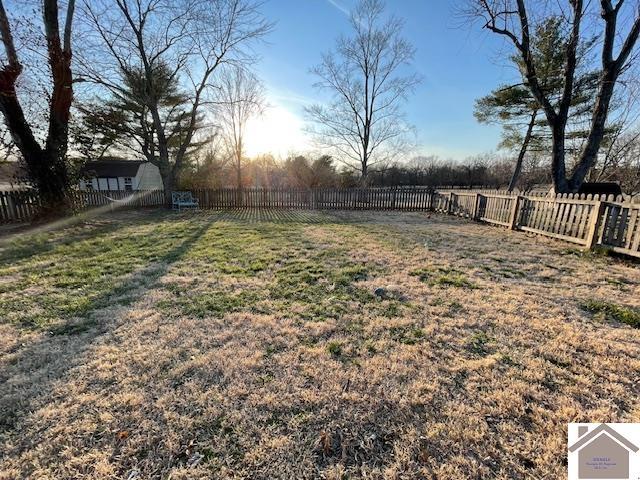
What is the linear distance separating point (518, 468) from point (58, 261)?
6692 mm

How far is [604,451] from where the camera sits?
1.52 meters

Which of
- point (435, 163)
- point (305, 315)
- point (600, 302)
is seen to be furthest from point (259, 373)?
point (435, 163)

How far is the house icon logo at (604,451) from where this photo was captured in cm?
141

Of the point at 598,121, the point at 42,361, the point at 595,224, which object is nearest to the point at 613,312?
the point at 595,224

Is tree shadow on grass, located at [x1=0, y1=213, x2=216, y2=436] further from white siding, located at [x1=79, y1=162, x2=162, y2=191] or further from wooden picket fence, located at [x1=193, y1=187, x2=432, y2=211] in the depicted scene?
white siding, located at [x1=79, y1=162, x2=162, y2=191]

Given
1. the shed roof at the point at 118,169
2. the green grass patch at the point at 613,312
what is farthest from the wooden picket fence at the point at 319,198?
the shed roof at the point at 118,169

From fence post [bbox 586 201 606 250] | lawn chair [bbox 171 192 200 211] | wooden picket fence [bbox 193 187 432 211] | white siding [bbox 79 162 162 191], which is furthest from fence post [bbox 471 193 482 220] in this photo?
white siding [bbox 79 162 162 191]

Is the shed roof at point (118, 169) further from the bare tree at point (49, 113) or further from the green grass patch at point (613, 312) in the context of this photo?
the green grass patch at point (613, 312)

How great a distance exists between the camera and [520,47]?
8711 mm

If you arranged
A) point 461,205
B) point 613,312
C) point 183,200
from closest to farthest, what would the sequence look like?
1. point 613,312
2. point 461,205
3. point 183,200

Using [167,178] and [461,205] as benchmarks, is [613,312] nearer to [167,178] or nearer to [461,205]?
[461,205]

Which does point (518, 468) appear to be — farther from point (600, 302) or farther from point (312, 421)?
point (600, 302)

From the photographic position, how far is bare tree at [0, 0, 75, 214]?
776 cm

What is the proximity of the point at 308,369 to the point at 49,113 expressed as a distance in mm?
11532
